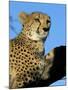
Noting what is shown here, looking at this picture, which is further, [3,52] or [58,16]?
[58,16]

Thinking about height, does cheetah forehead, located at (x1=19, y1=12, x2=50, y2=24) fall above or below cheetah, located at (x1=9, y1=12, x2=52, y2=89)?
above

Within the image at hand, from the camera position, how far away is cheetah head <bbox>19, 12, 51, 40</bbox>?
1521 millimetres

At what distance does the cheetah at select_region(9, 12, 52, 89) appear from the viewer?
1489 mm

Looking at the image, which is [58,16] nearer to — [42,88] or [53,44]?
[53,44]

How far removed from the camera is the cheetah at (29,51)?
1.49 metres

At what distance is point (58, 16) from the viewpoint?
5.19 feet

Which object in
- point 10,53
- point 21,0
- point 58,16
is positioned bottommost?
point 10,53

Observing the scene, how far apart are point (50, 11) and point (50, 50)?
1.03ft

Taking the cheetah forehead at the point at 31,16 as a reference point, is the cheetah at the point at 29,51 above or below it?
below

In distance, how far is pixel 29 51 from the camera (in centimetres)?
152

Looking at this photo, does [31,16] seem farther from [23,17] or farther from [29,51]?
[29,51]

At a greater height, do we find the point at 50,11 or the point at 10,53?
the point at 50,11

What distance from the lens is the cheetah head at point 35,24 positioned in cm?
152

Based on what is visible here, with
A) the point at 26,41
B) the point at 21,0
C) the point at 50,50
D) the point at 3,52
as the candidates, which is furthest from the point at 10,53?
the point at 21,0
